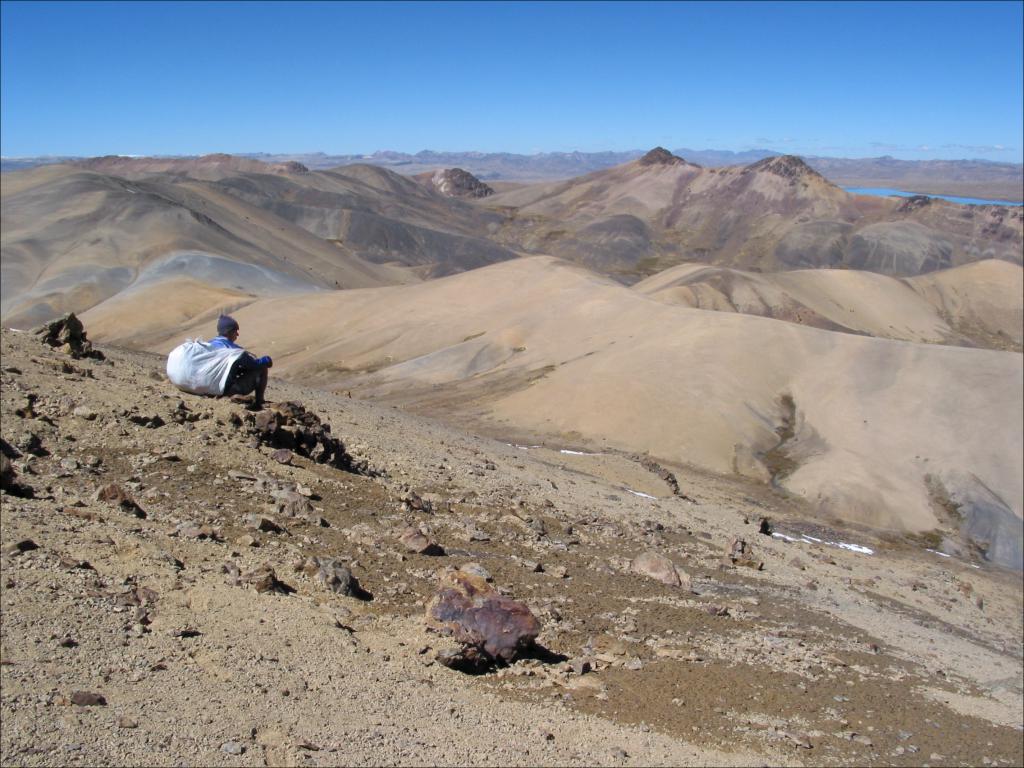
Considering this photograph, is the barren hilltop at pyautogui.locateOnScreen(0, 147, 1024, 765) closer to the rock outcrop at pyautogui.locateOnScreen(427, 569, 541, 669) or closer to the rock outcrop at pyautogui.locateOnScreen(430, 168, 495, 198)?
the rock outcrop at pyautogui.locateOnScreen(427, 569, 541, 669)

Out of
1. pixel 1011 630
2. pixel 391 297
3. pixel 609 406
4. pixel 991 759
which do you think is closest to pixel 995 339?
pixel 391 297

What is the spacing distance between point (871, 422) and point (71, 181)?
227ft

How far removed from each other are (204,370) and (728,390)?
77.7ft

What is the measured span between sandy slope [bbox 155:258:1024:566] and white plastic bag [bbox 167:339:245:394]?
17.9 m

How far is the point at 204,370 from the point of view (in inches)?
403

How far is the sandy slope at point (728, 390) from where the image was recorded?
26344 mm

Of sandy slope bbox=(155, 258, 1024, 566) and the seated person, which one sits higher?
the seated person

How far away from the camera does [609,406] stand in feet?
96.5

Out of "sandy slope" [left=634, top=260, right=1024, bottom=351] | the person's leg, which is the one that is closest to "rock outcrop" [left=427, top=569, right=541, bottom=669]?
the person's leg

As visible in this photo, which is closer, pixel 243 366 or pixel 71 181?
pixel 243 366

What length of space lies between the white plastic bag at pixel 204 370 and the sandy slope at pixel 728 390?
58.6 ft

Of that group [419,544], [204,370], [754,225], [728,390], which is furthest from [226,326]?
[754,225]

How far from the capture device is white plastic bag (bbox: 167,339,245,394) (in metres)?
10.2

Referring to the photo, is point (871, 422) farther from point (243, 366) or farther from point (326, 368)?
point (243, 366)
